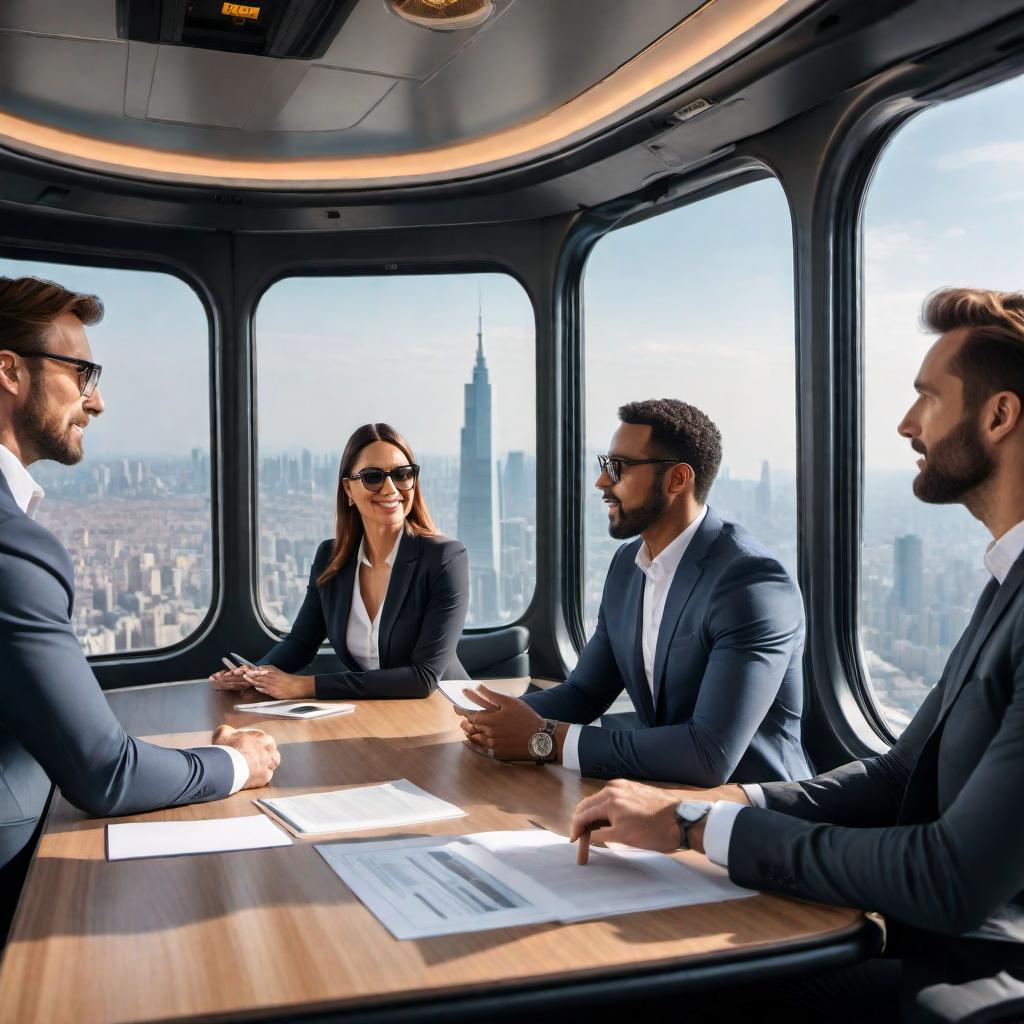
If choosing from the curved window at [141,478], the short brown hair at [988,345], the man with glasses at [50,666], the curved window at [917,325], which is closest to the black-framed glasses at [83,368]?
the man with glasses at [50,666]

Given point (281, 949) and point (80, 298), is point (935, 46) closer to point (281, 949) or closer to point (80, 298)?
point (80, 298)

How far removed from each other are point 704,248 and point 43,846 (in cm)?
330

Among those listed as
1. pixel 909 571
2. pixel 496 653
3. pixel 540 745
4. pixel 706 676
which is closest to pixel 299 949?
pixel 540 745

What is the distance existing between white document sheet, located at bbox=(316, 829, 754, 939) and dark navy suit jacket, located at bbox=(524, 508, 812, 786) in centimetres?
47

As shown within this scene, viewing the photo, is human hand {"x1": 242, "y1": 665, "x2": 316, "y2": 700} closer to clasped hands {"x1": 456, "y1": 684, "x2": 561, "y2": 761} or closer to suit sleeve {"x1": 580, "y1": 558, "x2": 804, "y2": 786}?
clasped hands {"x1": 456, "y1": 684, "x2": 561, "y2": 761}

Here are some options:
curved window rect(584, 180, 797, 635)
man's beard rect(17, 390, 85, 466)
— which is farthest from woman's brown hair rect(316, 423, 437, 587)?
man's beard rect(17, 390, 85, 466)

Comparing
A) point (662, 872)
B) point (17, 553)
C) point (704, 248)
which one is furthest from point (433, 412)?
point (662, 872)

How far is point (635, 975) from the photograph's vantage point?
1.42 meters

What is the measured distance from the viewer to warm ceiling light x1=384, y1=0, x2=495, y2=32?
2.96m

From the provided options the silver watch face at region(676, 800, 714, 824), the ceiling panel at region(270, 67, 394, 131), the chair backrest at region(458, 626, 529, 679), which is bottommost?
the chair backrest at region(458, 626, 529, 679)

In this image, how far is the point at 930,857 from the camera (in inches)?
61.2

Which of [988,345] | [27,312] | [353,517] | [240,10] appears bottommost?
[353,517]

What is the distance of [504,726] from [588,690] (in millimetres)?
729

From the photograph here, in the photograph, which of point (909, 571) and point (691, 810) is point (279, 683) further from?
point (909, 571)
